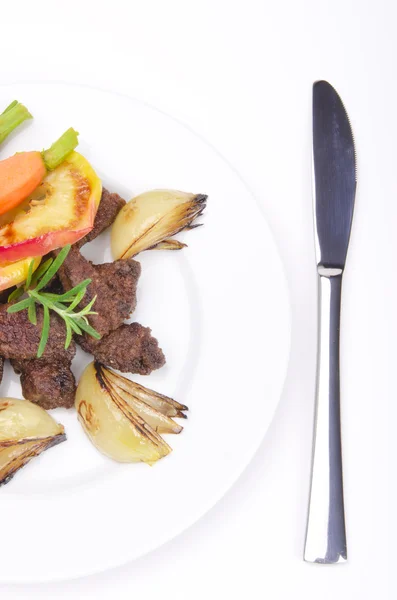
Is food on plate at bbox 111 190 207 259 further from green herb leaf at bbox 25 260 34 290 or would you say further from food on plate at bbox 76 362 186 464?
food on plate at bbox 76 362 186 464

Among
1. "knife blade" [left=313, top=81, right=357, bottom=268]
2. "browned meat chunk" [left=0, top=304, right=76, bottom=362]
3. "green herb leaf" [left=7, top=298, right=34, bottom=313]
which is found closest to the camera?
"green herb leaf" [left=7, top=298, right=34, bottom=313]

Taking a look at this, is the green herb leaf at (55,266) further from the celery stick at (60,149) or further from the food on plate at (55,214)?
the celery stick at (60,149)

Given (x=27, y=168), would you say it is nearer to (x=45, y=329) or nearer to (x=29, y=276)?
(x=29, y=276)

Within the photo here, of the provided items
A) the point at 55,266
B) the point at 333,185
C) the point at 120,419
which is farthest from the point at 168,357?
the point at 333,185

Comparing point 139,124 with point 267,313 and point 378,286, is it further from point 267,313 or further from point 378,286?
point 378,286

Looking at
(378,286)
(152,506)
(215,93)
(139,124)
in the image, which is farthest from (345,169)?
(152,506)

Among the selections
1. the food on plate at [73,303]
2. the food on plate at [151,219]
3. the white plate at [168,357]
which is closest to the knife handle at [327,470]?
the white plate at [168,357]

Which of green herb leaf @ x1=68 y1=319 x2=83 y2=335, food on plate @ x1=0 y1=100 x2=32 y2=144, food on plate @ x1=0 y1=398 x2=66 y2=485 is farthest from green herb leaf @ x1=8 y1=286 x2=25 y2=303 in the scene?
food on plate @ x1=0 y1=100 x2=32 y2=144
